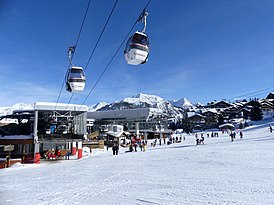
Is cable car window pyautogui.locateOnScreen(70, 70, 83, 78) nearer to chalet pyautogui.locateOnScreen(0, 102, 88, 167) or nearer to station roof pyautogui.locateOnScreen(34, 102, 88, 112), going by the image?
chalet pyautogui.locateOnScreen(0, 102, 88, 167)

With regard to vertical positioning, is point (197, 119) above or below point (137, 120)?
above

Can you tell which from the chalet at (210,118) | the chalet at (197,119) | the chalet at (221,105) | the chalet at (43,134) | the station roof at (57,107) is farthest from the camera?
the chalet at (221,105)

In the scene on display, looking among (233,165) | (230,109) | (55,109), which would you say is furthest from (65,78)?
(230,109)

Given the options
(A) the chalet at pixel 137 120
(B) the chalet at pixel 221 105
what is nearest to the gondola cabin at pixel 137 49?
(A) the chalet at pixel 137 120

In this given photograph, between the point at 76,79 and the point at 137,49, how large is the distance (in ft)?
16.4

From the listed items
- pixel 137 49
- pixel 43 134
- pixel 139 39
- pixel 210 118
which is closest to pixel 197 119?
pixel 210 118

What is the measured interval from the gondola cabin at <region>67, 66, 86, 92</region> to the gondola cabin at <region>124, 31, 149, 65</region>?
14.6 ft

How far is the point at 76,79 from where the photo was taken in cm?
1209

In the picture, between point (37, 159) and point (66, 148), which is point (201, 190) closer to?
point (37, 159)

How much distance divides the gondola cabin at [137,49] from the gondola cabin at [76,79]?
444cm

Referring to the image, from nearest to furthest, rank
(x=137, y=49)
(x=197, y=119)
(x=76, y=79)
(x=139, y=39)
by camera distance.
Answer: (x=137, y=49) < (x=139, y=39) < (x=76, y=79) < (x=197, y=119)

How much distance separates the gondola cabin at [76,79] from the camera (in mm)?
12039

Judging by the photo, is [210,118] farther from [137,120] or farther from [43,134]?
[43,134]

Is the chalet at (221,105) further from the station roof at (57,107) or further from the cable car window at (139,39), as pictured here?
the cable car window at (139,39)
